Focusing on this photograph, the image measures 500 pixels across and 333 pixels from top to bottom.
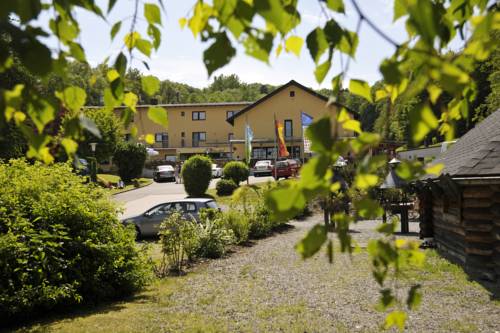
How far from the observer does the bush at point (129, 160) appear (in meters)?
42.1

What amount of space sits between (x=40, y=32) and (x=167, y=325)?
6721mm

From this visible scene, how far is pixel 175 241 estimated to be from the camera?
12.8m

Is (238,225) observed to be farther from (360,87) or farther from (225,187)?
(360,87)

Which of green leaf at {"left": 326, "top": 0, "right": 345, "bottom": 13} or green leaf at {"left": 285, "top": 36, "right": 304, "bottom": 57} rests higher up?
green leaf at {"left": 326, "top": 0, "right": 345, "bottom": 13}

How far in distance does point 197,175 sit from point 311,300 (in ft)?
71.1

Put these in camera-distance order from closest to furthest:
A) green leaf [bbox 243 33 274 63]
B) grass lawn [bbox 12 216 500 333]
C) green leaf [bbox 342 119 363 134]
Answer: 1. green leaf [bbox 243 33 274 63]
2. green leaf [bbox 342 119 363 134]
3. grass lawn [bbox 12 216 500 333]

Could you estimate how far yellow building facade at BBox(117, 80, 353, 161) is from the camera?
56031 millimetres


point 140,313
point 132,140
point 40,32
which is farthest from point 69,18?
point 140,313

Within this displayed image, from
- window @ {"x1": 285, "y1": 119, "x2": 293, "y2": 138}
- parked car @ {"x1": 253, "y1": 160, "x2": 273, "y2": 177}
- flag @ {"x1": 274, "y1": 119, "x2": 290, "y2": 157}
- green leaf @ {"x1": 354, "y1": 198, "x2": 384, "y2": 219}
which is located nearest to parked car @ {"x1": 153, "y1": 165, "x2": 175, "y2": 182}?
parked car @ {"x1": 253, "y1": 160, "x2": 273, "y2": 177}

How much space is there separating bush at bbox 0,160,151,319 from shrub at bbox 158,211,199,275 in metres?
2.53

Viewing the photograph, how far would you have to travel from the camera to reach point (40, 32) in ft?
4.75

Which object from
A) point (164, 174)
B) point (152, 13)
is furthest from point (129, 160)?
point (152, 13)

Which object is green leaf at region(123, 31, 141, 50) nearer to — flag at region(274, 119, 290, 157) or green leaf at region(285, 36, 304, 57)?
green leaf at region(285, 36, 304, 57)

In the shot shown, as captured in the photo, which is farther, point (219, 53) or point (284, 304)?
point (284, 304)
